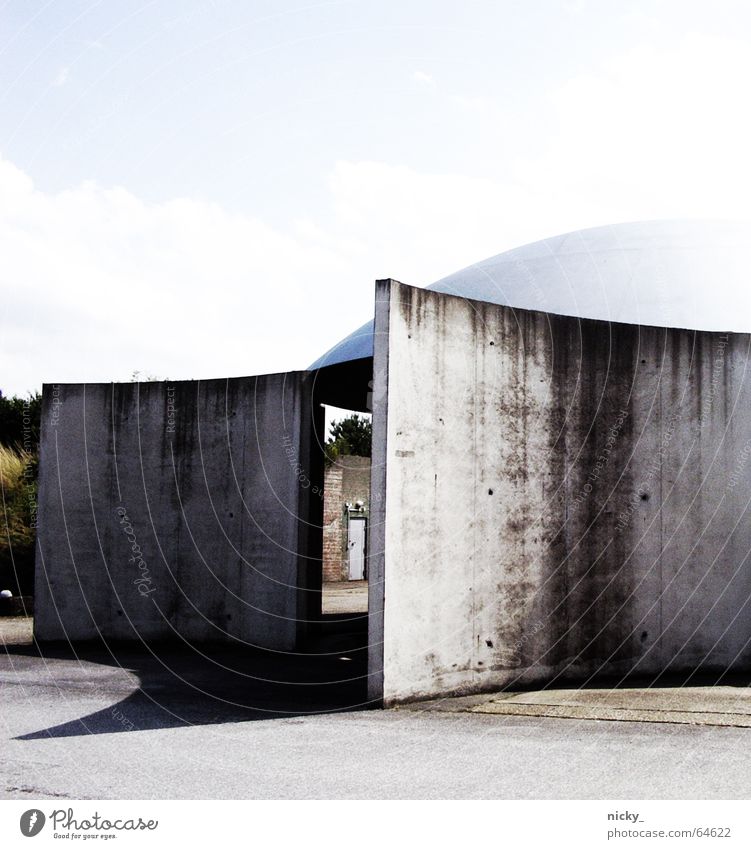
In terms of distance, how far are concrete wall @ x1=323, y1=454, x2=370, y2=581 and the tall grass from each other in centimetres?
650

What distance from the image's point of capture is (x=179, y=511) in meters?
11.1

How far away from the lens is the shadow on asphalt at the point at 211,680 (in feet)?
22.4

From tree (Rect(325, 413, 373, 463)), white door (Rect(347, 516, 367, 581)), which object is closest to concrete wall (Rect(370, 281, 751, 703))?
white door (Rect(347, 516, 367, 581))

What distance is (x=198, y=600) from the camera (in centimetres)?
1096

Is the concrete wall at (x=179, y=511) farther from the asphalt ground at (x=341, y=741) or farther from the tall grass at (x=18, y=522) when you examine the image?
the tall grass at (x=18, y=522)

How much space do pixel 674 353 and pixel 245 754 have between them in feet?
17.1

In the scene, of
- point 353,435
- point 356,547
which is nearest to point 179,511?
point 356,547

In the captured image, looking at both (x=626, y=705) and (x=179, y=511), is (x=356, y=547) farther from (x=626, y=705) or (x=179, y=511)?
(x=626, y=705)

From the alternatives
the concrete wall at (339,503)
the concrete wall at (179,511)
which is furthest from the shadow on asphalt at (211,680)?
the concrete wall at (339,503)

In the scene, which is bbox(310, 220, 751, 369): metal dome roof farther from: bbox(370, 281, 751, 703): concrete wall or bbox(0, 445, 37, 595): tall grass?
bbox(0, 445, 37, 595): tall grass

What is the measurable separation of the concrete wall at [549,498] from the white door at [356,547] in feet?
45.4
